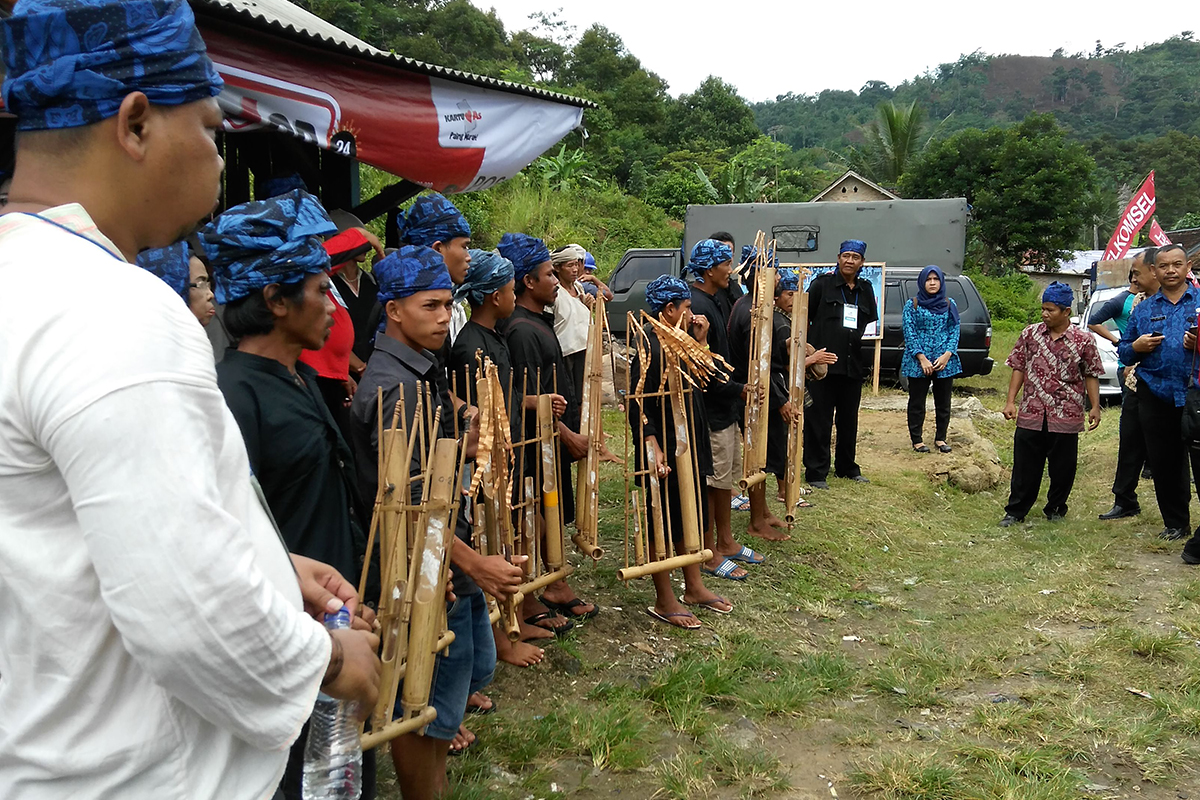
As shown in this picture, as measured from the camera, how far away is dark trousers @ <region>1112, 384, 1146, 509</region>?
7.17 m

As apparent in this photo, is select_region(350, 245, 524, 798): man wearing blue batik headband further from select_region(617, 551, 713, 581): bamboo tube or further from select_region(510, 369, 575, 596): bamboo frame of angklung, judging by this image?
select_region(617, 551, 713, 581): bamboo tube

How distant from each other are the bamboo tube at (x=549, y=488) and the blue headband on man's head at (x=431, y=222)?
87 centimetres

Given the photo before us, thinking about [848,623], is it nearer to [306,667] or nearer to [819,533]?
[819,533]

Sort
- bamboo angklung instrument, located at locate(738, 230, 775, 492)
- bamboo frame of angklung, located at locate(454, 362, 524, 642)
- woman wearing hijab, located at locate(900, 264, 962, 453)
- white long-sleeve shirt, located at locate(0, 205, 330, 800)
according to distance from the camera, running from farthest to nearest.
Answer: woman wearing hijab, located at locate(900, 264, 962, 453) < bamboo angklung instrument, located at locate(738, 230, 775, 492) < bamboo frame of angklung, located at locate(454, 362, 524, 642) < white long-sleeve shirt, located at locate(0, 205, 330, 800)

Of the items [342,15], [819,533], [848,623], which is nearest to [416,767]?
[848,623]

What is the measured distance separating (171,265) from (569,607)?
9.19 feet

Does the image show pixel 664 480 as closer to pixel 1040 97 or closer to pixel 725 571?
pixel 725 571

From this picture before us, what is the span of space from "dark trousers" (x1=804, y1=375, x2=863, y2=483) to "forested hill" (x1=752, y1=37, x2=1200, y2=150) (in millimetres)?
68682

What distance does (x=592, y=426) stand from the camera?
4395 mm

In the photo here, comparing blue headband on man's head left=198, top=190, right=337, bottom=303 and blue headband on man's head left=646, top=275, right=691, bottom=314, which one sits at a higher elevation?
blue headband on man's head left=198, top=190, right=337, bottom=303

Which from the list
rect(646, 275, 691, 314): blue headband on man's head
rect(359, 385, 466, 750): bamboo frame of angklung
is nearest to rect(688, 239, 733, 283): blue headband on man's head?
rect(646, 275, 691, 314): blue headband on man's head

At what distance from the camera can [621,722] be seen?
365 centimetres

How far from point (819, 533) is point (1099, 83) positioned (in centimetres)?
12494

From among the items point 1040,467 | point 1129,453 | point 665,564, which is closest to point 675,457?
point 665,564
